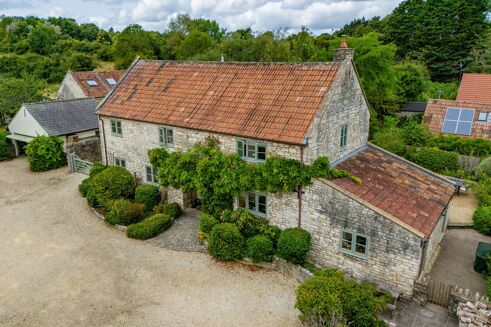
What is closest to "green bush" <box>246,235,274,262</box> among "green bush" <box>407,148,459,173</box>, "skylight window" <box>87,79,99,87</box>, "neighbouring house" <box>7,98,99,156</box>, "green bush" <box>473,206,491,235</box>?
"green bush" <box>473,206,491,235</box>

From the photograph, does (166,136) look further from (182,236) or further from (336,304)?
(336,304)

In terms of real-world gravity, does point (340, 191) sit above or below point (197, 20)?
below

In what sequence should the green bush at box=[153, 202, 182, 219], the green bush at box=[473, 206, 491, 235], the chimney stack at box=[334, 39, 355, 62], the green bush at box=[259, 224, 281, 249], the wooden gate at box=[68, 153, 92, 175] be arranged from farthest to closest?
the wooden gate at box=[68, 153, 92, 175], the green bush at box=[153, 202, 182, 219], the green bush at box=[473, 206, 491, 235], the chimney stack at box=[334, 39, 355, 62], the green bush at box=[259, 224, 281, 249]

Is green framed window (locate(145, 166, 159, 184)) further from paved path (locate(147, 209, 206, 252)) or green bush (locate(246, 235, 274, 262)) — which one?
green bush (locate(246, 235, 274, 262))

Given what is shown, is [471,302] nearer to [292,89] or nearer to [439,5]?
[292,89]

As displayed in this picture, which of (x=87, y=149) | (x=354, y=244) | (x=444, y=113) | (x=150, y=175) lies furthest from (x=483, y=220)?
(x=87, y=149)

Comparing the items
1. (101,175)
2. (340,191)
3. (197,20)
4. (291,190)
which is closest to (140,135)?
(101,175)
